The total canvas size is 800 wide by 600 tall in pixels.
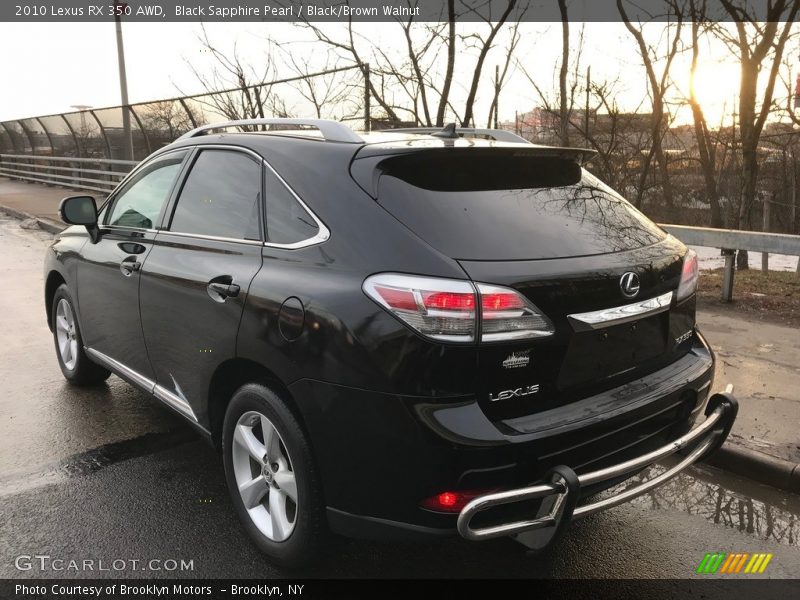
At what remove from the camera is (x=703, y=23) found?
10430 millimetres

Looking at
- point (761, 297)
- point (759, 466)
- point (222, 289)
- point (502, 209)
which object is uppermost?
point (502, 209)

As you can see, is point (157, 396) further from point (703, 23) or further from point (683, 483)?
point (703, 23)

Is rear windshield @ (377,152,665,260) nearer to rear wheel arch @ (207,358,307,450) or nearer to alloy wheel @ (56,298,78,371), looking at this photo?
rear wheel arch @ (207,358,307,450)

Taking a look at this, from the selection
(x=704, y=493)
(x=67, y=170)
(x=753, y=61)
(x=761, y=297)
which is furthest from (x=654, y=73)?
(x=67, y=170)

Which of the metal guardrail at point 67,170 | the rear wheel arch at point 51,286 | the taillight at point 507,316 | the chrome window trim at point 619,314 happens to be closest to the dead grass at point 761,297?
the chrome window trim at point 619,314

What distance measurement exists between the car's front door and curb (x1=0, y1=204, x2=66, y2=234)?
9.38 metres

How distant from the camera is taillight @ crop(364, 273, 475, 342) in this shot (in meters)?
2.12

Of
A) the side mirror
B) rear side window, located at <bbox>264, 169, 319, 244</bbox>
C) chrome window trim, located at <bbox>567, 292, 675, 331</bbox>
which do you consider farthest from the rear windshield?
the side mirror

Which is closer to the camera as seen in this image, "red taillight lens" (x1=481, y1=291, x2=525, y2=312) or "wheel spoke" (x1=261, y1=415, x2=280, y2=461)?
"red taillight lens" (x1=481, y1=291, x2=525, y2=312)

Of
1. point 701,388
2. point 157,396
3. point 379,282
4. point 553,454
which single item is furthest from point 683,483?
point 157,396

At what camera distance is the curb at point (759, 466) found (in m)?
3.36

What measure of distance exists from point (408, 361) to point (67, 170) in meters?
21.6

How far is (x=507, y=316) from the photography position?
7.13 feet
